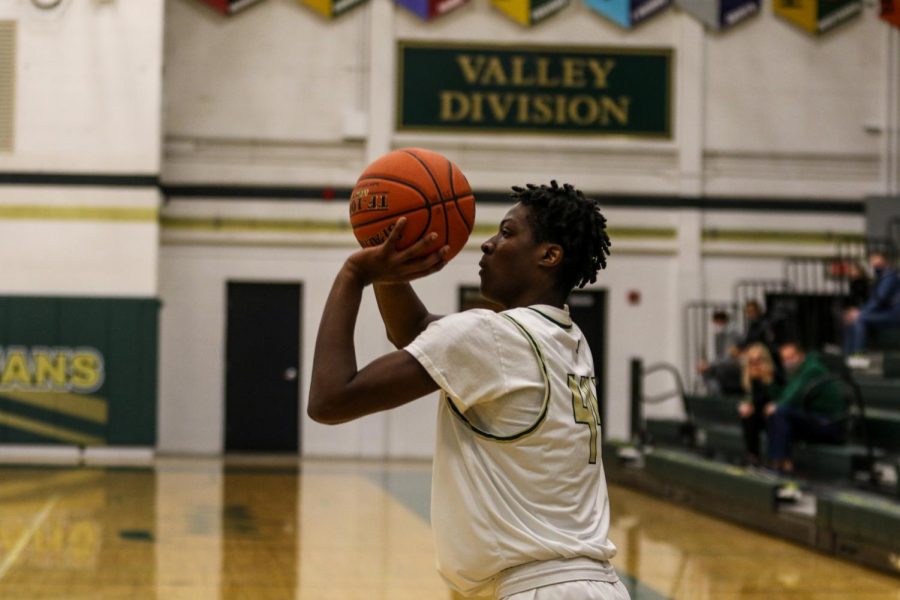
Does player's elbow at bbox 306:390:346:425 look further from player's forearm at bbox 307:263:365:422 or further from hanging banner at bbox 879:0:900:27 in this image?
hanging banner at bbox 879:0:900:27

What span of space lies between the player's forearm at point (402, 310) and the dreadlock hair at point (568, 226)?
28 cm

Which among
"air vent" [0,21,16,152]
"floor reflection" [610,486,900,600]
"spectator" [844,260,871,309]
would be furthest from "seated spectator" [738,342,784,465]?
"air vent" [0,21,16,152]

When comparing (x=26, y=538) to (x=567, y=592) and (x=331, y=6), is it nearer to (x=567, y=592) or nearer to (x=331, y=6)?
(x=567, y=592)

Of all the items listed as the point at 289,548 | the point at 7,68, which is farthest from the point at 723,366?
the point at 7,68

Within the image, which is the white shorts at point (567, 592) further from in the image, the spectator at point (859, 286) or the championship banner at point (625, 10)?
the championship banner at point (625, 10)

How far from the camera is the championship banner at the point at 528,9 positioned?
54.1ft

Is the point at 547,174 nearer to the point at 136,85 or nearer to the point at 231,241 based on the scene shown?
the point at 231,241

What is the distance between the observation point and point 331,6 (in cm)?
1648

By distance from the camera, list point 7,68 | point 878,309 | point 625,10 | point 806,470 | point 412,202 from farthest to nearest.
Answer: point 625,10, point 7,68, point 878,309, point 806,470, point 412,202

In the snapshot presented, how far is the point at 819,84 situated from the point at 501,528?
15.6m

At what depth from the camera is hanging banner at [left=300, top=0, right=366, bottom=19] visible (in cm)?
1645

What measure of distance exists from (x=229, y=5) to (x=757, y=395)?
29.4ft

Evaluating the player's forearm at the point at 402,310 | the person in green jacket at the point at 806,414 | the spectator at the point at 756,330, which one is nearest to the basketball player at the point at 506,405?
the player's forearm at the point at 402,310

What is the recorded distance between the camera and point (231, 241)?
53.5ft
